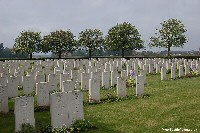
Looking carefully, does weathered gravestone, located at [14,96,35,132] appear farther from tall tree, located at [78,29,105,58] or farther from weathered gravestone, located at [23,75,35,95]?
tall tree, located at [78,29,105,58]

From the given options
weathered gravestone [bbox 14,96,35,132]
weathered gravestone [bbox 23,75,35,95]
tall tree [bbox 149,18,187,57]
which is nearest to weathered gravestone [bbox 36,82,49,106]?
weathered gravestone [bbox 23,75,35,95]

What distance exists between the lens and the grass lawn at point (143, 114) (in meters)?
9.48

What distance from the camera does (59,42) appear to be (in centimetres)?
6281

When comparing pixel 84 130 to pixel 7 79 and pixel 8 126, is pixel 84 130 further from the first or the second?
pixel 7 79

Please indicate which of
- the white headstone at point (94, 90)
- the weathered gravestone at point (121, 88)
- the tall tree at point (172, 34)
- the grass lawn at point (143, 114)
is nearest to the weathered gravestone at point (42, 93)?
the grass lawn at point (143, 114)

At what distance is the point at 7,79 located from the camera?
15375mm

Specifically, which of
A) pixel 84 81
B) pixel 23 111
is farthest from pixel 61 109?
pixel 84 81

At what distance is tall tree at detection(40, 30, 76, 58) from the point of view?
62938 millimetres

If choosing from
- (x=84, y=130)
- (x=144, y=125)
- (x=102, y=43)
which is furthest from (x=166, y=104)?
(x=102, y=43)

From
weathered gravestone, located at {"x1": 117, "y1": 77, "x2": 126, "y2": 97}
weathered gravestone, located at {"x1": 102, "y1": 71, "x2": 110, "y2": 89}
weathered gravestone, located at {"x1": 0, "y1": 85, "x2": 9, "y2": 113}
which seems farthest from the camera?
weathered gravestone, located at {"x1": 102, "y1": 71, "x2": 110, "y2": 89}

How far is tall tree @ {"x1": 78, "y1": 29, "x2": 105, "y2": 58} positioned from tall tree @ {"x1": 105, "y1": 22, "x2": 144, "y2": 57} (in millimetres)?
4245

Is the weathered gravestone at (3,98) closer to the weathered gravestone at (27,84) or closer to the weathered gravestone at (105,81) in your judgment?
the weathered gravestone at (27,84)

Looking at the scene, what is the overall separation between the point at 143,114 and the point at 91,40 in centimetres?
5447

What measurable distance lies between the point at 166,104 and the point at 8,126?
6078mm
